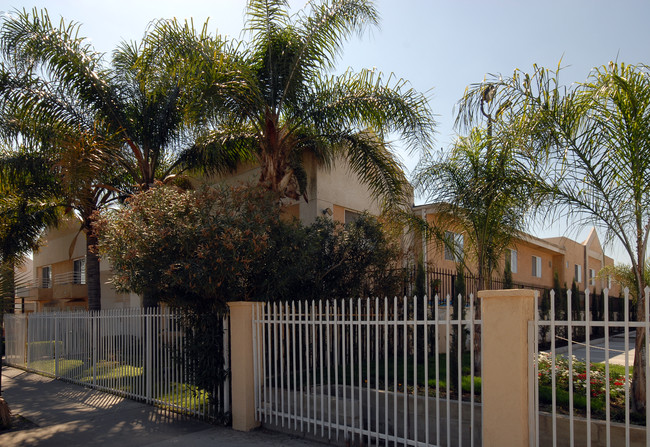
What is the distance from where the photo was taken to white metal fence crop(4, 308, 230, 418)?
898 cm

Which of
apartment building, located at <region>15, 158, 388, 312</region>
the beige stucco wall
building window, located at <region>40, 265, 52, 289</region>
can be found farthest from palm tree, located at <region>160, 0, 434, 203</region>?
building window, located at <region>40, 265, 52, 289</region>

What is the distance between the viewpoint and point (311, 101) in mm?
10664

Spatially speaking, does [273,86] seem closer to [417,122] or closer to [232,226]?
[417,122]

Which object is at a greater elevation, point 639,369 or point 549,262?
point 549,262

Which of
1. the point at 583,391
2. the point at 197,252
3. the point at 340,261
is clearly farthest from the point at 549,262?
the point at 197,252

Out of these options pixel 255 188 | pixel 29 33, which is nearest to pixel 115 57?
pixel 29 33

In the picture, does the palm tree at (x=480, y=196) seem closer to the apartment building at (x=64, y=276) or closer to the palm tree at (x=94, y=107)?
the palm tree at (x=94, y=107)

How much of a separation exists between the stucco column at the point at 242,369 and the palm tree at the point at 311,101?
3.11 meters

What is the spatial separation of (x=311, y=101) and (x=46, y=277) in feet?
83.6

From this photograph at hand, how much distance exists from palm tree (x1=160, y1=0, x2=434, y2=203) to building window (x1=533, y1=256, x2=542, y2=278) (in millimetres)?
15167

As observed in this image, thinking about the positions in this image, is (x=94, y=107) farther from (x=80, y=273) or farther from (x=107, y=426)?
(x=80, y=273)

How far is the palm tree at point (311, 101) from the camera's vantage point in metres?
10.2

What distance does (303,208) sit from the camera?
13367 millimetres

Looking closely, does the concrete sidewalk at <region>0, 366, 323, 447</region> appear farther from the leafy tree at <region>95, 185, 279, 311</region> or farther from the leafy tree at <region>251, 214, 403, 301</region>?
the leafy tree at <region>251, 214, 403, 301</region>
